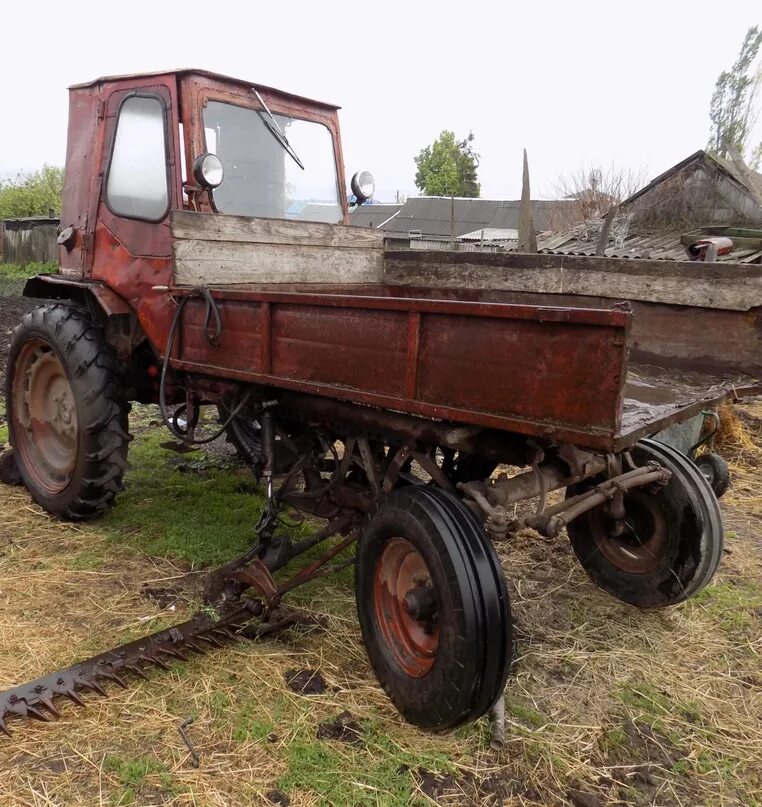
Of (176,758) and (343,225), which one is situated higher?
(343,225)

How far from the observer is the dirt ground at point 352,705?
7.47 feet

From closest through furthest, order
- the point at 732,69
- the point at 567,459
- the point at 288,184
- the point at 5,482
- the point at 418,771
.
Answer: the point at 418,771 < the point at 567,459 < the point at 288,184 < the point at 5,482 < the point at 732,69

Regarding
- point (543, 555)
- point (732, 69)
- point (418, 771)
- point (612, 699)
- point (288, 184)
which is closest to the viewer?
point (418, 771)

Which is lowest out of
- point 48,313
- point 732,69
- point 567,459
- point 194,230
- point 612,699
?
point 612,699

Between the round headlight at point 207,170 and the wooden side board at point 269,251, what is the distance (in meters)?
0.17

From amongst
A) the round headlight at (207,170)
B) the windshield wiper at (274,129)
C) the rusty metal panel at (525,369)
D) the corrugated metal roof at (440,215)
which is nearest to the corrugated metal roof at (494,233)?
the corrugated metal roof at (440,215)

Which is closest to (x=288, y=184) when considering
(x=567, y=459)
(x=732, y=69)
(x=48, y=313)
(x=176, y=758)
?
(x=48, y=313)

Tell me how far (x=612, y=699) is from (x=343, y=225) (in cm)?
311

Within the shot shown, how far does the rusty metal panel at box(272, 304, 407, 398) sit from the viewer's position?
99.0 inches

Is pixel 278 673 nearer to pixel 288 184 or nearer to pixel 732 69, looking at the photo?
pixel 288 184

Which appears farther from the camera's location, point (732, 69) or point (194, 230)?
point (732, 69)

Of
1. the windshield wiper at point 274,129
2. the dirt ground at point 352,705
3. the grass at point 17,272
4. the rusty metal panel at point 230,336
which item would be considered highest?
the windshield wiper at point 274,129

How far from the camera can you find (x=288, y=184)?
14.4 feet

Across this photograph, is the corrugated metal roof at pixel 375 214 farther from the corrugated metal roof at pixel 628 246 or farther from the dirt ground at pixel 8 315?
the corrugated metal roof at pixel 628 246
